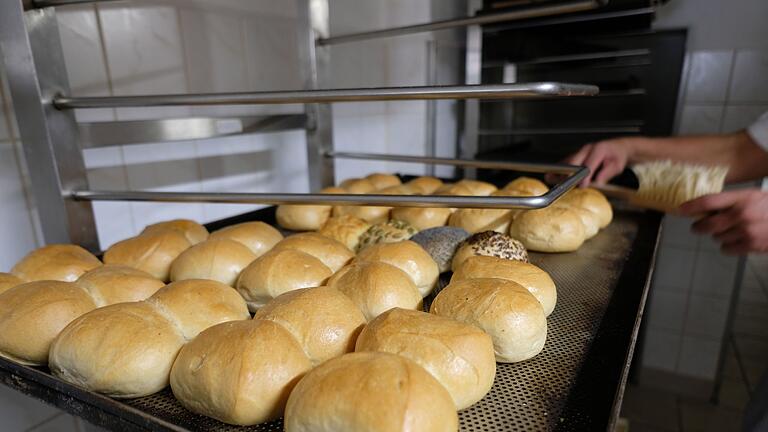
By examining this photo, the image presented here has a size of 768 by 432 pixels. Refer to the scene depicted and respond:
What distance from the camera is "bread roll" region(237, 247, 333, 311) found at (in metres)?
0.77

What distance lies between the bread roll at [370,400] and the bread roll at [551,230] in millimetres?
648

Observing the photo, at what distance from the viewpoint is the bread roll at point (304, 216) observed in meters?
1.20

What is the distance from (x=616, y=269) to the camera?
3.17 ft

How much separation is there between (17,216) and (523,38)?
2005 millimetres

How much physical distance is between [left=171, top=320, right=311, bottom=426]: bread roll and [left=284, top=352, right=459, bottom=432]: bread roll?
1.8 inches

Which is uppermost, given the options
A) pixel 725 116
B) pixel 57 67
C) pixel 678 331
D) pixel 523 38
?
pixel 523 38

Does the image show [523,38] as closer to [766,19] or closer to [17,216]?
[766,19]

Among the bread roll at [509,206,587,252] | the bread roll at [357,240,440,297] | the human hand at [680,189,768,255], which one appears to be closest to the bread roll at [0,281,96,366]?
the bread roll at [357,240,440,297]

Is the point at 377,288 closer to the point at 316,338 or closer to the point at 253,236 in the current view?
the point at 316,338

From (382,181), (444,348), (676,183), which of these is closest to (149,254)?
(444,348)

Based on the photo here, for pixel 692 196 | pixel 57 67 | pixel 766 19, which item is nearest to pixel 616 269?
pixel 692 196

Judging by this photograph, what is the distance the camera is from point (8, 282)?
73 cm

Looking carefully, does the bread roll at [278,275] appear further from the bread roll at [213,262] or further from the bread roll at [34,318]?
the bread roll at [34,318]

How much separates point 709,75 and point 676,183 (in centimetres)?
129
